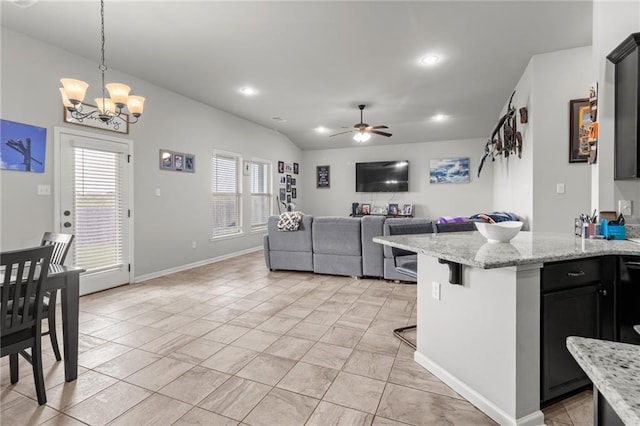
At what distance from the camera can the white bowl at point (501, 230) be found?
192cm

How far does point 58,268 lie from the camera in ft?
6.45

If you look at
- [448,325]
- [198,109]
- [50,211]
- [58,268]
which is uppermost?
[198,109]

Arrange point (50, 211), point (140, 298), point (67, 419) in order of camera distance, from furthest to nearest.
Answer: point (140, 298), point (50, 211), point (67, 419)

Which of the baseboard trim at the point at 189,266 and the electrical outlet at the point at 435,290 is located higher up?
the electrical outlet at the point at 435,290

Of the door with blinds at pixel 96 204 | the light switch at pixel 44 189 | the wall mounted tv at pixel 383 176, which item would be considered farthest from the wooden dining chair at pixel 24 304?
the wall mounted tv at pixel 383 176

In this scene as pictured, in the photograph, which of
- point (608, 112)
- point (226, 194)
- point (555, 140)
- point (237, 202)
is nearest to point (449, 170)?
point (555, 140)

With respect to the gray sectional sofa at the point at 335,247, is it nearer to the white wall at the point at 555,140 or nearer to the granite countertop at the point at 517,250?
the white wall at the point at 555,140

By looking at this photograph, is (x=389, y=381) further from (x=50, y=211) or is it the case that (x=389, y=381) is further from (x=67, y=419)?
(x=50, y=211)

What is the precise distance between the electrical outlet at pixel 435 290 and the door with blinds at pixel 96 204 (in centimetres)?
396

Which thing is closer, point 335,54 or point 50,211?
point 50,211

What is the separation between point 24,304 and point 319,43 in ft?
11.1

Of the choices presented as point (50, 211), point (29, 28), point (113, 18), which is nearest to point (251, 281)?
point (50, 211)

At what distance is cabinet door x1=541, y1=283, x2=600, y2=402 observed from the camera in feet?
5.31

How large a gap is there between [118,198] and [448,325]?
4.27 meters
